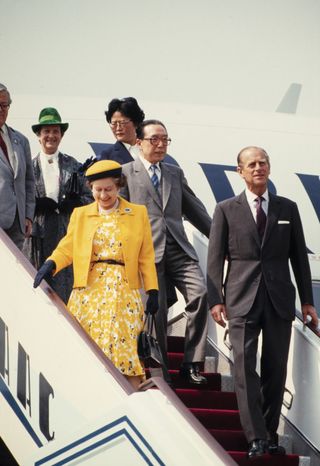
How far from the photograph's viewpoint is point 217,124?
11.8 meters

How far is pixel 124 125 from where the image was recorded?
6762 millimetres

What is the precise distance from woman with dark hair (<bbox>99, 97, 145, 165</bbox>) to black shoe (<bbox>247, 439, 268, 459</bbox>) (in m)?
2.05

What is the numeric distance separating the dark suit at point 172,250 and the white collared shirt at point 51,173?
53cm

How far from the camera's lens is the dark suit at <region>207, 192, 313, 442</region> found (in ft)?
18.2

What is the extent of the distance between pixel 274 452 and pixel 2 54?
794 centimetres

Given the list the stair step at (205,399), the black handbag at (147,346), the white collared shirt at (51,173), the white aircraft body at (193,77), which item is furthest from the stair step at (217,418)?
the white aircraft body at (193,77)

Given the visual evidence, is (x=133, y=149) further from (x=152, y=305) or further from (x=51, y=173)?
(x=152, y=305)

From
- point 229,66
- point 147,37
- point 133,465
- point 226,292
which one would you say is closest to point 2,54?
point 147,37

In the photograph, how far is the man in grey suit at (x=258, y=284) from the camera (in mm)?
5539

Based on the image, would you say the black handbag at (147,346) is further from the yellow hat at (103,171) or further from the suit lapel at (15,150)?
the suit lapel at (15,150)

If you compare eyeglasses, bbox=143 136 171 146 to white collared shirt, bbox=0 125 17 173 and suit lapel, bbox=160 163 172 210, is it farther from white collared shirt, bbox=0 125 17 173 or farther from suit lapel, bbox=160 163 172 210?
white collared shirt, bbox=0 125 17 173

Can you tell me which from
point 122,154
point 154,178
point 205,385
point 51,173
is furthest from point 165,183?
point 205,385

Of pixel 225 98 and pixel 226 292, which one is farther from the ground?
pixel 225 98

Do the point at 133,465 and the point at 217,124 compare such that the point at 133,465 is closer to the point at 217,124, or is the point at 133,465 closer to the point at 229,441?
the point at 229,441
